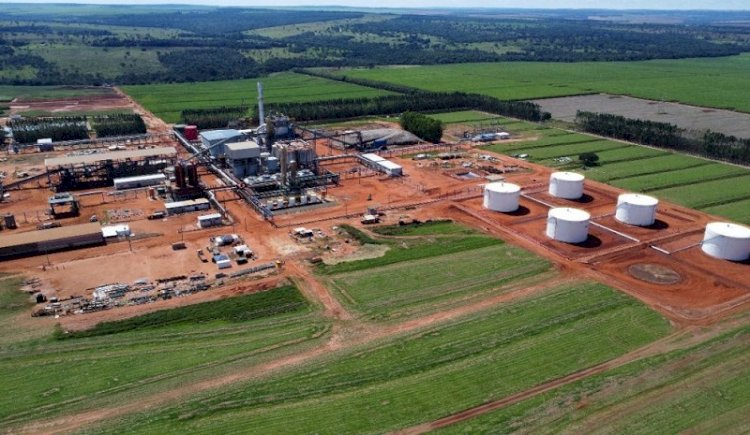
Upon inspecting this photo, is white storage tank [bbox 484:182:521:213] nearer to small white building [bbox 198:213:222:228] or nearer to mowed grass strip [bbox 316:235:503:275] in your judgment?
mowed grass strip [bbox 316:235:503:275]

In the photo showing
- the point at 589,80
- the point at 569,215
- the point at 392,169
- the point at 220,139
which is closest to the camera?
the point at 569,215

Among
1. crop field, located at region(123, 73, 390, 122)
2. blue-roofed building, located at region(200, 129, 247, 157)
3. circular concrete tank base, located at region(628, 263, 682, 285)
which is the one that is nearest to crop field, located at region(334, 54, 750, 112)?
crop field, located at region(123, 73, 390, 122)

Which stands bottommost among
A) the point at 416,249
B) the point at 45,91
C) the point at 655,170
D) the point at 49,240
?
the point at 416,249

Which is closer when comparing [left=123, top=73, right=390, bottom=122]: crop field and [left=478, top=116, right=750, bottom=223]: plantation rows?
[left=478, top=116, right=750, bottom=223]: plantation rows

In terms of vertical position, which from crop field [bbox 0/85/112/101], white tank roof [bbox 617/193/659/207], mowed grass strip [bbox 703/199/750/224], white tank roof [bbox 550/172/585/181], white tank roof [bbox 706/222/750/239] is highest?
crop field [bbox 0/85/112/101]

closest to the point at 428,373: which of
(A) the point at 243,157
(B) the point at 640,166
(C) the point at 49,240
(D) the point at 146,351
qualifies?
(D) the point at 146,351

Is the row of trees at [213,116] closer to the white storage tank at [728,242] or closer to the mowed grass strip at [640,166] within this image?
the mowed grass strip at [640,166]

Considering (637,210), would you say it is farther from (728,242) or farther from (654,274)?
(654,274)
